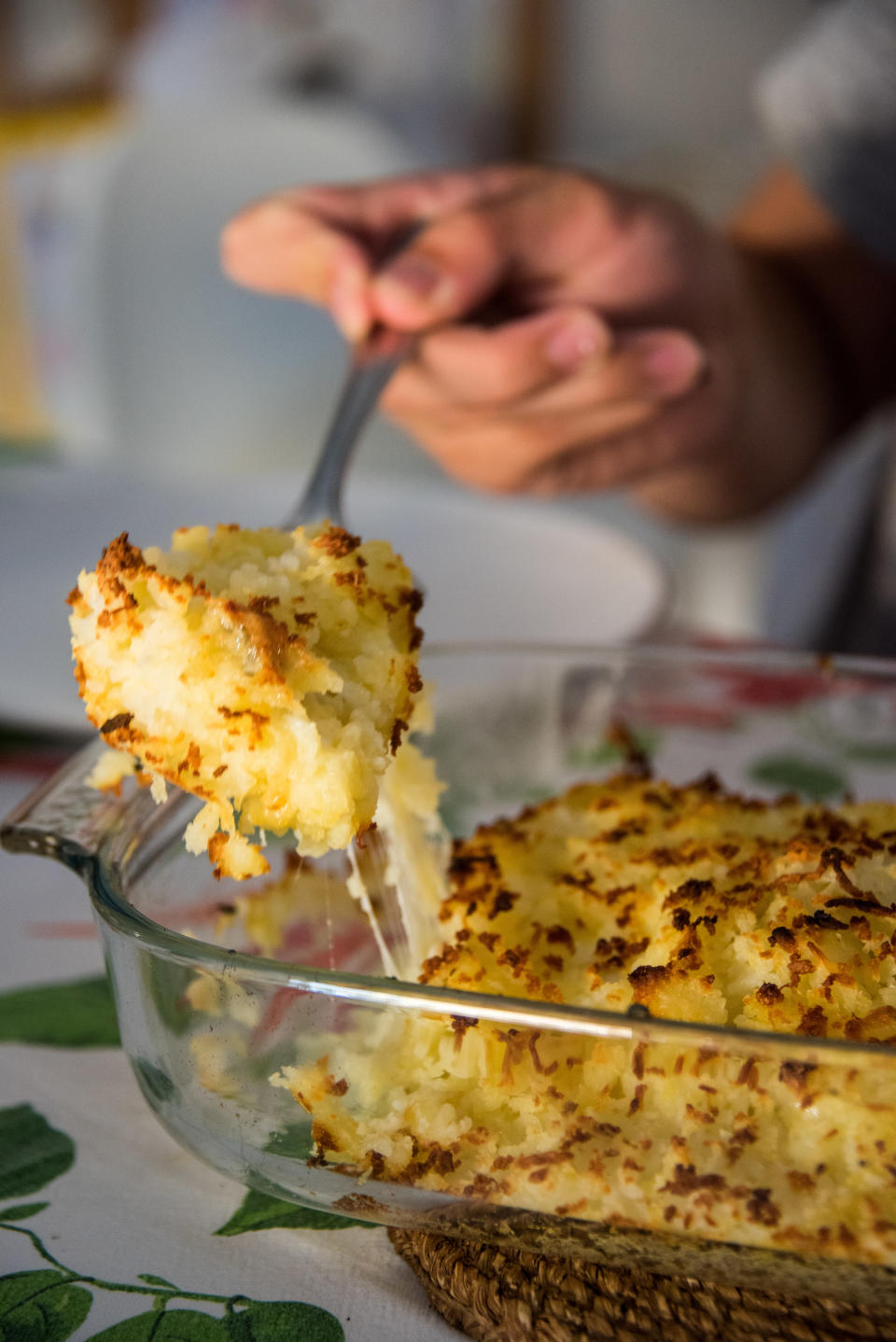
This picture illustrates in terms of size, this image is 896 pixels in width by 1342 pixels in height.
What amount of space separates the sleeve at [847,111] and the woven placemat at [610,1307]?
1050 mm

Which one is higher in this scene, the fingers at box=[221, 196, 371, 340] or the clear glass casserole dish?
the fingers at box=[221, 196, 371, 340]

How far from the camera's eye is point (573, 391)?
852 millimetres

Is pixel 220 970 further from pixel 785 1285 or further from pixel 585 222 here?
pixel 585 222

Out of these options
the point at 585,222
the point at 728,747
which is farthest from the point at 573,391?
the point at 728,747

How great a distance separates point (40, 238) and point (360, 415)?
2122 mm

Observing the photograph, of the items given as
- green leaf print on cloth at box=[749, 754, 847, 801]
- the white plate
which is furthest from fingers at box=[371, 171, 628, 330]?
green leaf print on cloth at box=[749, 754, 847, 801]

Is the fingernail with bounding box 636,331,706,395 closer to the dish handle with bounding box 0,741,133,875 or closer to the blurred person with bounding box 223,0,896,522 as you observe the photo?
the blurred person with bounding box 223,0,896,522

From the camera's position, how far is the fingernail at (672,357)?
832mm

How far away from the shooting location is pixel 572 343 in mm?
794

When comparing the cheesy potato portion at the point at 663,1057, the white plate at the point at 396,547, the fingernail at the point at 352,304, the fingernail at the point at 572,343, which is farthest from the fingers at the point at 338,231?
the cheesy potato portion at the point at 663,1057

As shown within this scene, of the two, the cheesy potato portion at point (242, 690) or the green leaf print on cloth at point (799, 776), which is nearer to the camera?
the cheesy potato portion at point (242, 690)

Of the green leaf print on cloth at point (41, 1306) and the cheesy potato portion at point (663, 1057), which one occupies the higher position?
the cheesy potato portion at point (663, 1057)

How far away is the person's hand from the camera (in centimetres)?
76

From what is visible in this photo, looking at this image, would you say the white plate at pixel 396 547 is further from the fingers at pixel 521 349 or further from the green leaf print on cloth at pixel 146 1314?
the green leaf print on cloth at pixel 146 1314
